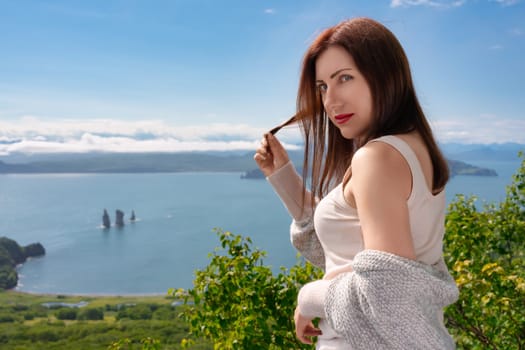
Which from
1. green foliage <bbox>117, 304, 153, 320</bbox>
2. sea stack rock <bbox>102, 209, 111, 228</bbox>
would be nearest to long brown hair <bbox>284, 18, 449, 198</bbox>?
green foliage <bbox>117, 304, 153, 320</bbox>

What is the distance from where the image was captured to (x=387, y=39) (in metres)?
0.90

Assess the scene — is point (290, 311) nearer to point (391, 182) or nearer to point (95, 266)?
point (391, 182)

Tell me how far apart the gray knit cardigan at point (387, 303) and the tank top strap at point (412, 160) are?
0.13 m

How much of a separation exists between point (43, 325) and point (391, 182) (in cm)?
2909

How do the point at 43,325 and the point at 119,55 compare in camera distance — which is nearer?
the point at 43,325

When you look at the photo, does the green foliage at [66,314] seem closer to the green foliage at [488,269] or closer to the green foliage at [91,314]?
the green foliage at [91,314]

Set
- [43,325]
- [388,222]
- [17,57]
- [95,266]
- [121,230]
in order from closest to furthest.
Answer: [388,222] < [43,325] < [95,266] < [121,230] < [17,57]

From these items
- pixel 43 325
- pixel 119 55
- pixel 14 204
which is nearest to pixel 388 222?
pixel 43 325

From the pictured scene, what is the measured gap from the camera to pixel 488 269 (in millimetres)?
2111

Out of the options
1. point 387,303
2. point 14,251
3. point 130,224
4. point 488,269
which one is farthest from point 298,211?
point 130,224

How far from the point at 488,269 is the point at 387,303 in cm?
158

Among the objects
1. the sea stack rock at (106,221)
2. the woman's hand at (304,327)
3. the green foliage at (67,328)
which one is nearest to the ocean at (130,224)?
the sea stack rock at (106,221)

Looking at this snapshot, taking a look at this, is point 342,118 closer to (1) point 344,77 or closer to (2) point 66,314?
(1) point 344,77

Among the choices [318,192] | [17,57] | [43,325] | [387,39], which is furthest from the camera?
[17,57]
